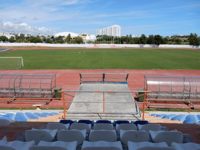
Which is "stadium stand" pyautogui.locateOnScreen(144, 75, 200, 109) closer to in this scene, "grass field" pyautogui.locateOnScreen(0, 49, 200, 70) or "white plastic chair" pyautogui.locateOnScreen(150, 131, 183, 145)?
"white plastic chair" pyautogui.locateOnScreen(150, 131, 183, 145)

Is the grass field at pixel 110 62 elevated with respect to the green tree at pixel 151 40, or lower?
lower

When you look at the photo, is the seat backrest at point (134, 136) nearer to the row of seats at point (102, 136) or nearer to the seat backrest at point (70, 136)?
the row of seats at point (102, 136)

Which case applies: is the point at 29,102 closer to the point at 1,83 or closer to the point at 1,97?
the point at 1,97

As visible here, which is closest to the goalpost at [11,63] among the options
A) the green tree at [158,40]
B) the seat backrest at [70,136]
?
the seat backrest at [70,136]

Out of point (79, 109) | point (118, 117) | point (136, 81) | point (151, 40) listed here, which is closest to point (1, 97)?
point (79, 109)

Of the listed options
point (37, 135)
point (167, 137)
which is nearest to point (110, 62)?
point (167, 137)

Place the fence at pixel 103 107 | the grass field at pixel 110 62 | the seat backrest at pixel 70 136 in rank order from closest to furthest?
the seat backrest at pixel 70 136
the fence at pixel 103 107
the grass field at pixel 110 62

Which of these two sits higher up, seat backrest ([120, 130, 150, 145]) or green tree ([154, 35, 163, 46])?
green tree ([154, 35, 163, 46])

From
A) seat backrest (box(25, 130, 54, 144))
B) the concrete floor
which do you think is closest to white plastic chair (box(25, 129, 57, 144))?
seat backrest (box(25, 130, 54, 144))

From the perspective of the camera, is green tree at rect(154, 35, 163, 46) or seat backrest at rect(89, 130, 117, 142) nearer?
seat backrest at rect(89, 130, 117, 142)

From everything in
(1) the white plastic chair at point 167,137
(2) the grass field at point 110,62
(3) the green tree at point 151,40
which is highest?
(3) the green tree at point 151,40

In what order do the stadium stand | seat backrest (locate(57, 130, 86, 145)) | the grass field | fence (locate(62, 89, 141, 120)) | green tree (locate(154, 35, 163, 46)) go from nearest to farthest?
seat backrest (locate(57, 130, 86, 145)) < fence (locate(62, 89, 141, 120)) < the stadium stand < the grass field < green tree (locate(154, 35, 163, 46))

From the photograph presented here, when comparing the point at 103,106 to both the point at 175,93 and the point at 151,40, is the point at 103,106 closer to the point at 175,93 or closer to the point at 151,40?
Answer: the point at 175,93

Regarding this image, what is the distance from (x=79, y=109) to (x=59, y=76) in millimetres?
17118
